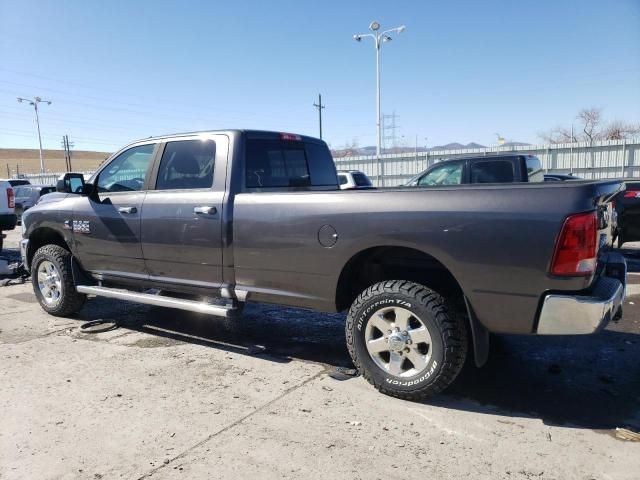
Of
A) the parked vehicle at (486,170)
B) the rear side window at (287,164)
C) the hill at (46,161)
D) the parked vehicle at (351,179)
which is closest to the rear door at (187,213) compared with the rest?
the rear side window at (287,164)

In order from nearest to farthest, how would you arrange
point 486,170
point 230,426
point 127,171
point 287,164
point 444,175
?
point 230,426, point 287,164, point 127,171, point 486,170, point 444,175

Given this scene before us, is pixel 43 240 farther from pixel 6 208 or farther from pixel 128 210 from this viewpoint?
pixel 6 208

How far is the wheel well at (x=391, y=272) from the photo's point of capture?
3.72 metres

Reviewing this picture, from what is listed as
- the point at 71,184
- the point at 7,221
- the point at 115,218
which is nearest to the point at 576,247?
the point at 115,218

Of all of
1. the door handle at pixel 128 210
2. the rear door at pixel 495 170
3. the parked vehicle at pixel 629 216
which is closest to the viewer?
the door handle at pixel 128 210

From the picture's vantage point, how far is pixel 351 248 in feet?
12.0

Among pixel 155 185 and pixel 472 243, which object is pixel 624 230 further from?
pixel 155 185

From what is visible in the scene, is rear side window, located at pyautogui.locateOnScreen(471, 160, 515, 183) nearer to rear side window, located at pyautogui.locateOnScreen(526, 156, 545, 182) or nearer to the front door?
rear side window, located at pyautogui.locateOnScreen(526, 156, 545, 182)

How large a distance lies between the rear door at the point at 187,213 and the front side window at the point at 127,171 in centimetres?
23

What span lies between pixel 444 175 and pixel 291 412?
22.2 ft

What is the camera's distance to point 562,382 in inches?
155

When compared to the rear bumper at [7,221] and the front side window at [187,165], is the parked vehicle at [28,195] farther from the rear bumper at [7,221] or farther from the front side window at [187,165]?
the front side window at [187,165]

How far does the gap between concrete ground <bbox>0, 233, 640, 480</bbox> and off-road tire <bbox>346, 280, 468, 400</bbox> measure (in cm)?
14

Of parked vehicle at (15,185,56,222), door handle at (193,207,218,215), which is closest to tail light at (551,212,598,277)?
door handle at (193,207,218,215)
